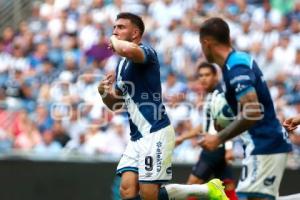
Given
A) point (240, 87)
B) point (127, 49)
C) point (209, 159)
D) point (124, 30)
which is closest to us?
point (240, 87)

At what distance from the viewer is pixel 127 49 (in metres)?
8.02

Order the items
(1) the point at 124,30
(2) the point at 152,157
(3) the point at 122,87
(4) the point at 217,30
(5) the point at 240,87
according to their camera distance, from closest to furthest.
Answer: (5) the point at 240,87
(4) the point at 217,30
(2) the point at 152,157
(1) the point at 124,30
(3) the point at 122,87

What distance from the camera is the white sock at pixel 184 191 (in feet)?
28.9

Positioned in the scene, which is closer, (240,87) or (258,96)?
(240,87)

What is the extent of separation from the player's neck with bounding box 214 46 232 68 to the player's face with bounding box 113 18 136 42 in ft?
3.45

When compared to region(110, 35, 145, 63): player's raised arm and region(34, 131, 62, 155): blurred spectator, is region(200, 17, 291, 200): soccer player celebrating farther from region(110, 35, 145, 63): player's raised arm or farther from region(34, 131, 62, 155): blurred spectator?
region(34, 131, 62, 155): blurred spectator

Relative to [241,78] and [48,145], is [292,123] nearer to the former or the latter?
[241,78]

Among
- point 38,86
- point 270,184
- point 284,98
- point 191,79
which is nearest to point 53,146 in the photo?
point 38,86

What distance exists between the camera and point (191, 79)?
14555 mm

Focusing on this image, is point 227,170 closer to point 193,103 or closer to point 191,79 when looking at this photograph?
point 193,103

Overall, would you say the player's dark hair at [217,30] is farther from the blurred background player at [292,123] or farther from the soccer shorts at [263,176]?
the soccer shorts at [263,176]

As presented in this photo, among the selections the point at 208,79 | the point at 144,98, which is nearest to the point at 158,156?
the point at 144,98

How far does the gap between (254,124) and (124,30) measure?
1.76 m

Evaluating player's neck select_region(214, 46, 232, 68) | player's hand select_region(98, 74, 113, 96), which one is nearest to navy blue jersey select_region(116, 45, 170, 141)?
player's hand select_region(98, 74, 113, 96)
